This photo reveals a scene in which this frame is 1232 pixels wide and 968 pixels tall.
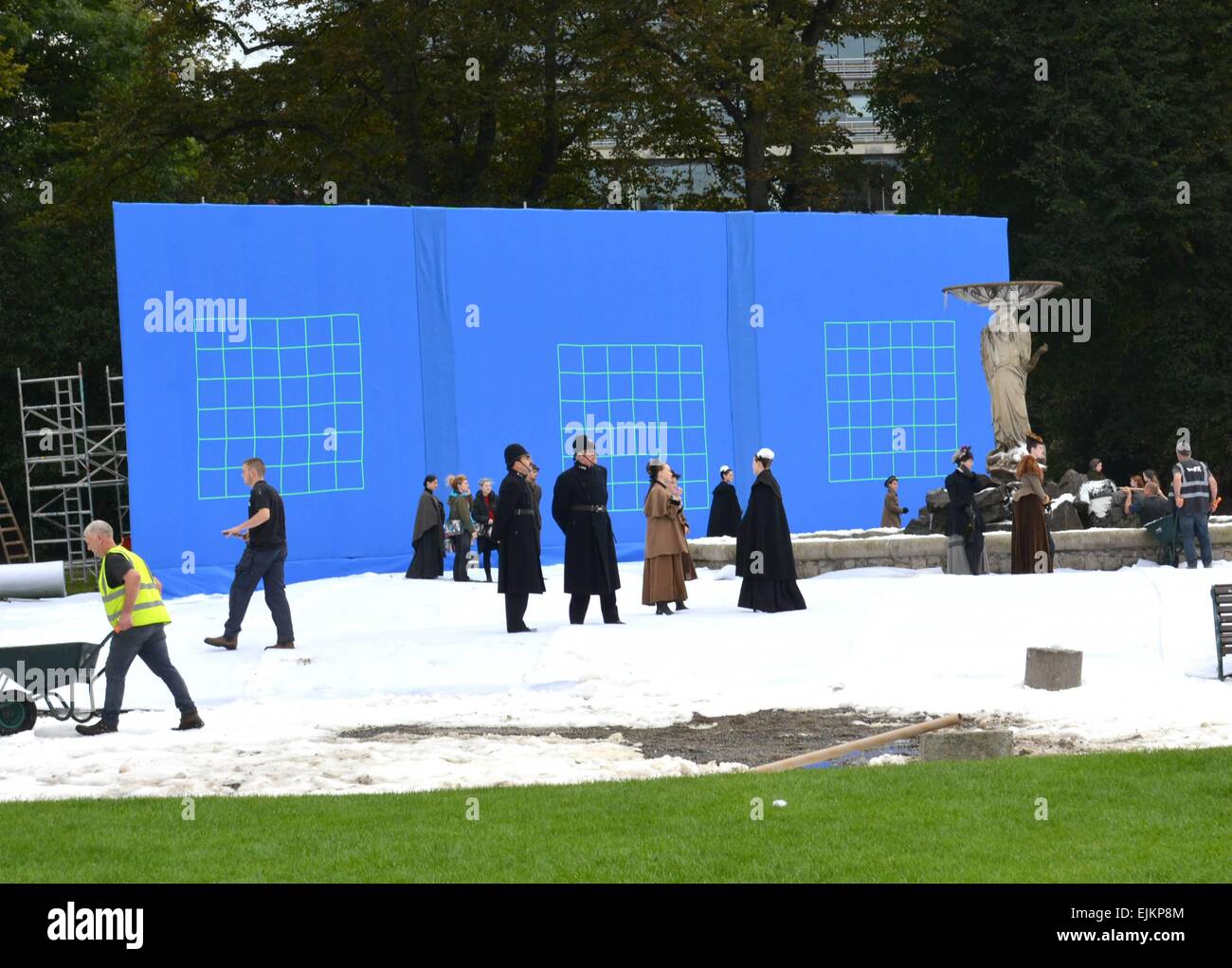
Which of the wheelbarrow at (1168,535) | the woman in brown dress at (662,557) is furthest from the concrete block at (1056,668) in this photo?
the wheelbarrow at (1168,535)

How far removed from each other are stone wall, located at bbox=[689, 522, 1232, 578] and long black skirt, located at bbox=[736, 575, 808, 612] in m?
3.74

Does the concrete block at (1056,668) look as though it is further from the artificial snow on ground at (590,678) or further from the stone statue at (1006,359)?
the stone statue at (1006,359)

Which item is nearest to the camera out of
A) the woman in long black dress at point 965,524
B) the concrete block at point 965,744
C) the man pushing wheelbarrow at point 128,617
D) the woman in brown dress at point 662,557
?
the concrete block at point 965,744

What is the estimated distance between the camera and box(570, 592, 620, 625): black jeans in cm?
1714

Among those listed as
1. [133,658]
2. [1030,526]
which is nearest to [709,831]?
[133,658]

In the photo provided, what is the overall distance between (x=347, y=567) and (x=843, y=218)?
29.4 feet

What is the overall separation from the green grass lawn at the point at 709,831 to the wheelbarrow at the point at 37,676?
2861mm

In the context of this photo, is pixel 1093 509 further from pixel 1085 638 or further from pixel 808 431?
pixel 1085 638

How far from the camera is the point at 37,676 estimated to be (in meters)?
12.3

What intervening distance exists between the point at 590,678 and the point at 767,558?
3.72 meters

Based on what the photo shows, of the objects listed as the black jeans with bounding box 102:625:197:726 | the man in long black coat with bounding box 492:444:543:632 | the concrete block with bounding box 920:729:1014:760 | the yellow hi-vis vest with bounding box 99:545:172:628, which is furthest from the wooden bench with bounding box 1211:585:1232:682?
the yellow hi-vis vest with bounding box 99:545:172:628

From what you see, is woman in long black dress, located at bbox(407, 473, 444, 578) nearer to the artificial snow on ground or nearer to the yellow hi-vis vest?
the artificial snow on ground

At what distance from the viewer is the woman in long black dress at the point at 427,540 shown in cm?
2250

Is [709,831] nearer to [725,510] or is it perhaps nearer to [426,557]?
[426,557]
